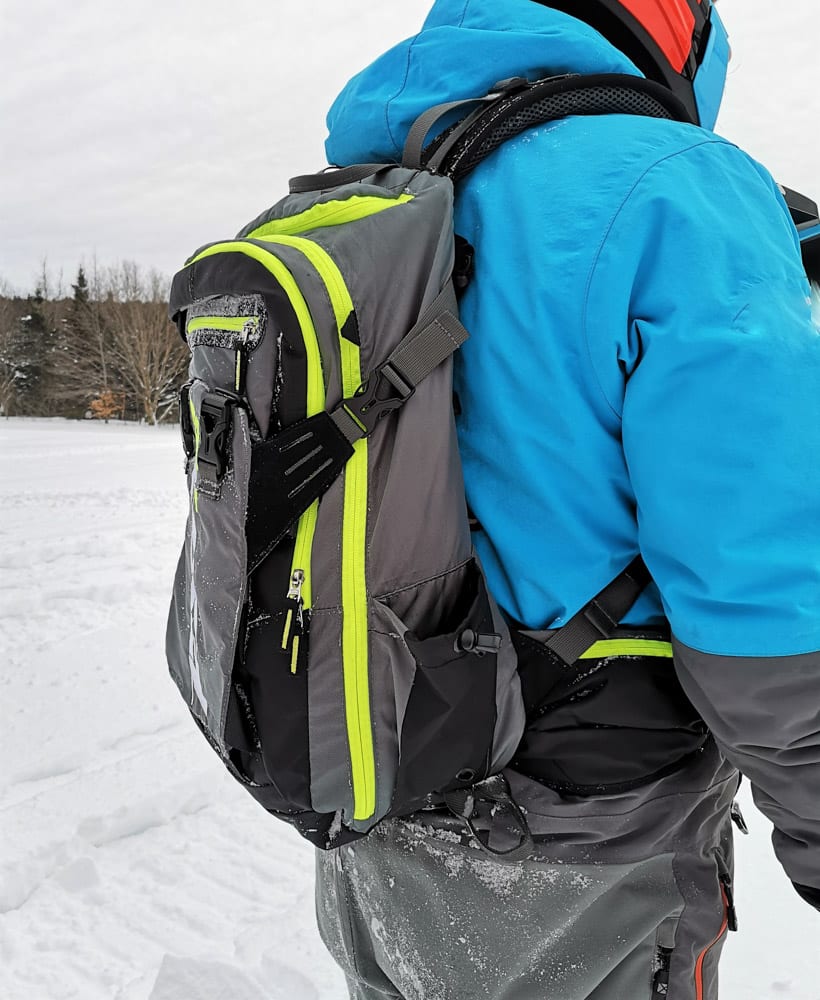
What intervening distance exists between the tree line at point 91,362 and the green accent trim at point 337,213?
35522 mm

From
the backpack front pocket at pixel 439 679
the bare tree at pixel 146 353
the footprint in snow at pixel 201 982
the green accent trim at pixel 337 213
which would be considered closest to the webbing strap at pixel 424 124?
the green accent trim at pixel 337 213

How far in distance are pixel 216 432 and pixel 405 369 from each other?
273mm

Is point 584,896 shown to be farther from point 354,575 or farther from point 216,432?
point 216,432

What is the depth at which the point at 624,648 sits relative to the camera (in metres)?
1.11

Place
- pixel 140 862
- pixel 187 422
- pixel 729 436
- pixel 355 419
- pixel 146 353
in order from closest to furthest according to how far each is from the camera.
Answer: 1. pixel 729 436
2. pixel 355 419
3. pixel 187 422
4. pixel 140 862
5. pixel 146 353

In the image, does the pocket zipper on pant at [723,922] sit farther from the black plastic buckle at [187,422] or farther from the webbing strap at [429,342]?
the black plastic buckle at [187,422]

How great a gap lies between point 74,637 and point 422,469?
3835 millimetres

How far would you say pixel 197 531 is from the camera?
46.4 inches

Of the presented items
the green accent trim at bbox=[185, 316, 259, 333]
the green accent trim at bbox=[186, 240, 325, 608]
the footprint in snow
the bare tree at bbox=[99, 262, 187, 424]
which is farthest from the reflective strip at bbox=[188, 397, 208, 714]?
the bare tree at bbox=[99, 262, 187, 424]

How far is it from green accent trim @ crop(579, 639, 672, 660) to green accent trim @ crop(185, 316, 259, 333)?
634 millimetres

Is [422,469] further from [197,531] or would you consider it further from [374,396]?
[197,531]

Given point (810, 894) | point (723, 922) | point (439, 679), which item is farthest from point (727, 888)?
point (439, 679)

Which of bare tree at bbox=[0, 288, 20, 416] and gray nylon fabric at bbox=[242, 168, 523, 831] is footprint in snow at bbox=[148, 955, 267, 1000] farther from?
bare tree at bbox=[0, 288, 20, 416]

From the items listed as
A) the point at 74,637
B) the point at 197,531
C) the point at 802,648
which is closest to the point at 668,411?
the point at 802,648
